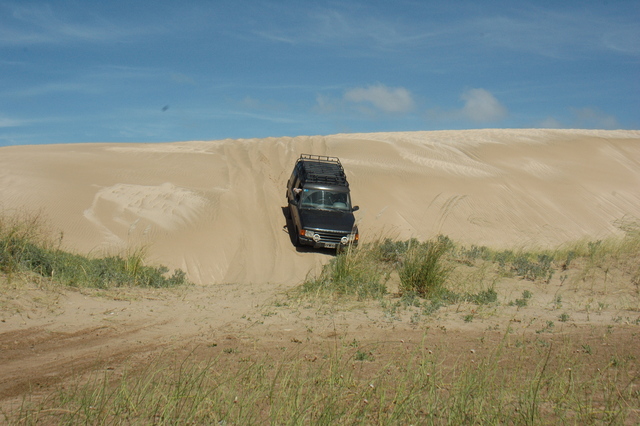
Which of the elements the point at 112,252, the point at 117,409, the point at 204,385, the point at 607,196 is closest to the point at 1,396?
the point at 117,409

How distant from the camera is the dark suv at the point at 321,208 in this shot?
16734 mm

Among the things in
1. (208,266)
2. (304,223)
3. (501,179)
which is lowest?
(208,266)

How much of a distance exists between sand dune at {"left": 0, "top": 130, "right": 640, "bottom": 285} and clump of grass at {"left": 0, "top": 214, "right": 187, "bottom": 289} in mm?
3311

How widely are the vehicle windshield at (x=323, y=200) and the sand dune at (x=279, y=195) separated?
153 centimetres

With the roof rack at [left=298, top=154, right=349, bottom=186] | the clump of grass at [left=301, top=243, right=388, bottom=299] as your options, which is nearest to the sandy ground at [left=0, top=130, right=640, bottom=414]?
the clump of grass at [left=301, top=243, right=388, bottom=299]

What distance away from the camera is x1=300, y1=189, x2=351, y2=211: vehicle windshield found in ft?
58.5

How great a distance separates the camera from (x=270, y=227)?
20.5 meters

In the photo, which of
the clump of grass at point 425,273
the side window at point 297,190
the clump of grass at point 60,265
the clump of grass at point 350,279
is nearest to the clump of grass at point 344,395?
the clump of grass at point 350,279

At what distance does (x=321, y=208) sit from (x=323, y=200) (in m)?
0.30

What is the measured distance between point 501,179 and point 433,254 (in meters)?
22.2

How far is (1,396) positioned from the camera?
4.66 metres

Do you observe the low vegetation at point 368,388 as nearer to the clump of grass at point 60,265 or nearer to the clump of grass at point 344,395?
the clump of grass at point 344,395

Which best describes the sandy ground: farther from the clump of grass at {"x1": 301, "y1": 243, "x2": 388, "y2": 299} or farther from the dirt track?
the clump of grass at {"x1": 301, "y1": 243, "x2": 388, "y2": 299}

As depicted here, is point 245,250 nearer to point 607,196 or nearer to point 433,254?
point 433,254
